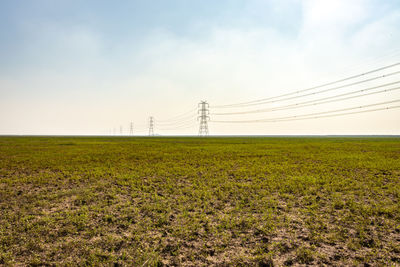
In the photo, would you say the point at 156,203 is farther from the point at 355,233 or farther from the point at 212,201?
the point at 355,233

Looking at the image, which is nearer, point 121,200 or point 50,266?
point 50,266

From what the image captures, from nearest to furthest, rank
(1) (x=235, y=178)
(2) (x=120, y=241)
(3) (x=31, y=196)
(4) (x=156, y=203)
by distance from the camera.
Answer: (2) (x=120, y=241) < (4) (x=156, y=203) < (3) (x=31, y=196) < (1) (x=235, y=178)

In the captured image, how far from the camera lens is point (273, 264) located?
18.9 feet

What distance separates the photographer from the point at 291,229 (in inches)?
306

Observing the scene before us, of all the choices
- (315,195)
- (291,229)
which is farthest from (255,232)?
(315,195)

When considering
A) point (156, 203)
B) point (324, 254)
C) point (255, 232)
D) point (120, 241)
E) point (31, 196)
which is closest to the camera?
point (324, 254)

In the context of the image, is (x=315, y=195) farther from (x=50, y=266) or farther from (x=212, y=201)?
(x=50, y=266)

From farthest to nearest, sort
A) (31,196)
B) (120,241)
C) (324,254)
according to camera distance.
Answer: (31,196), (120,241), (324,254)

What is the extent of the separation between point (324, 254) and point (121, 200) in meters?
9.12

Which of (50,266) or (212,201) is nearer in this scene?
(50,266)

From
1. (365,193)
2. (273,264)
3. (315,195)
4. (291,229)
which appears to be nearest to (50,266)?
(273,264)

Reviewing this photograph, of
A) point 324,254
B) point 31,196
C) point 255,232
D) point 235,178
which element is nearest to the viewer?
point 324,254

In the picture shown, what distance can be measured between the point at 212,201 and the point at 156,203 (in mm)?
2794

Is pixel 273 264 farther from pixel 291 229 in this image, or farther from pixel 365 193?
pixel 365 193
